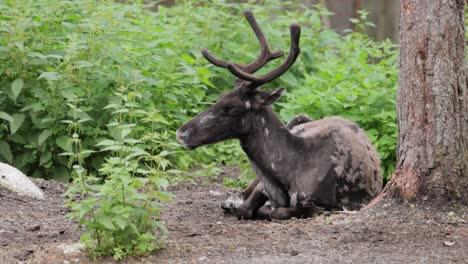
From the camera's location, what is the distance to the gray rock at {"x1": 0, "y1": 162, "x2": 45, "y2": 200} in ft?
33.0

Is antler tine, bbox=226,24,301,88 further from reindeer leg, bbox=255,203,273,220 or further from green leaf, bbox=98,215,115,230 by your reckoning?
green leaf, bbox=98,215,115,230

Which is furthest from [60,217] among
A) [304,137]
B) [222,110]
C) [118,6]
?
[118,6]

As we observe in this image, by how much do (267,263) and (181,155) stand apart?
209 inches

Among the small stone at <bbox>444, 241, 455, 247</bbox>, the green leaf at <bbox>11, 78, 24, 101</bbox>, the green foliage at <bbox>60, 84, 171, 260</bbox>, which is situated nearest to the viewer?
the green foliage at <bbox>60, 84, 171, 260</bbox>

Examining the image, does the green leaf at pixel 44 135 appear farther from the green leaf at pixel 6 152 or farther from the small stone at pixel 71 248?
the small stone at pixel 71 248

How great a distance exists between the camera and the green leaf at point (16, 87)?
11.2 metres

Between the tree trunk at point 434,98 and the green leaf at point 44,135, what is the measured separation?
14.7 ft

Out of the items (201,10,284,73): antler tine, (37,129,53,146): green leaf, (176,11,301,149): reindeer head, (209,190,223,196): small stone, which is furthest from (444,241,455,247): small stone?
(37,129,53,146): green leaf

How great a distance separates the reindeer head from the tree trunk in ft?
4.30

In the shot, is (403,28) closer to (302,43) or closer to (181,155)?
(181,155)

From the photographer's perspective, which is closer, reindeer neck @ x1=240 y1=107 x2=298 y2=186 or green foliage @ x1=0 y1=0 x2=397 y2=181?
reindeer neck @ x1=240 y1=107 x2=298 y2=186

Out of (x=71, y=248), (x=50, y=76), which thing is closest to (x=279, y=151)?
(x=71, y=248)

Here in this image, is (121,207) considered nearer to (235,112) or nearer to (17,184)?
(235,112)

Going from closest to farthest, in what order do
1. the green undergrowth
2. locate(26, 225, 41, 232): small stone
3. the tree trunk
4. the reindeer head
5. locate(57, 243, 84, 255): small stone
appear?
locate(57, 243, 84, 255): small stone, the tree trunk, locate(26, 225, 41, 232): small stone, the reindeer head, the green undergrowth
